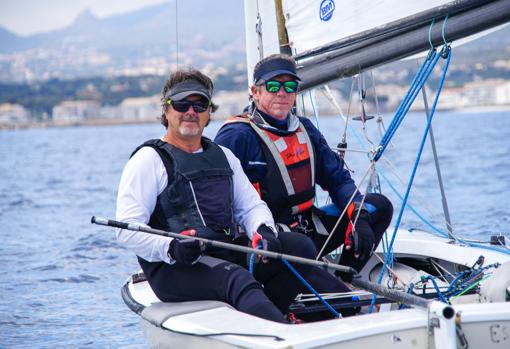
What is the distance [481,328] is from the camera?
2945 millimetres

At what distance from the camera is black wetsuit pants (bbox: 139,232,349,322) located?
3342 millimetres

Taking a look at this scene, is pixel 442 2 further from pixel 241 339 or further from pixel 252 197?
pixel 241 339

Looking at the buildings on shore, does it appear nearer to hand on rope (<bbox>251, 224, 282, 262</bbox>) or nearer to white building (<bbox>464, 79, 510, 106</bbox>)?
white building (<bbox>464, 79, 510, 106</bbox>)

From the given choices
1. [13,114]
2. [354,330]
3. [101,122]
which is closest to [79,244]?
[354,330]

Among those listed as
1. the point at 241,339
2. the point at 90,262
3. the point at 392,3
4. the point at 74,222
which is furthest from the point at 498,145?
the point at 241,339

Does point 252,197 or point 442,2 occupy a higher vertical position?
point 442,2

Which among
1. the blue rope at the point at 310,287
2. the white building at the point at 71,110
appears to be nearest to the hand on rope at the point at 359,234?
the blue rope at the point at 310,287

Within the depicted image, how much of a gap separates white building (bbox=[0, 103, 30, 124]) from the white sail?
241 feet

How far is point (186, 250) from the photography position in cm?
329

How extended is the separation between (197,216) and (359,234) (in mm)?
866

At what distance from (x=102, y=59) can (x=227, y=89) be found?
3589 inches

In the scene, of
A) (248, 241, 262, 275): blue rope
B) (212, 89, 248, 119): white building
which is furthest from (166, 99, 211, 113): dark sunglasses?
(212, 89, 248, 119): white building

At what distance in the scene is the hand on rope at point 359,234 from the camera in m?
4.05

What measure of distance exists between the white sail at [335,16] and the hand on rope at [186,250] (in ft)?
5.61
